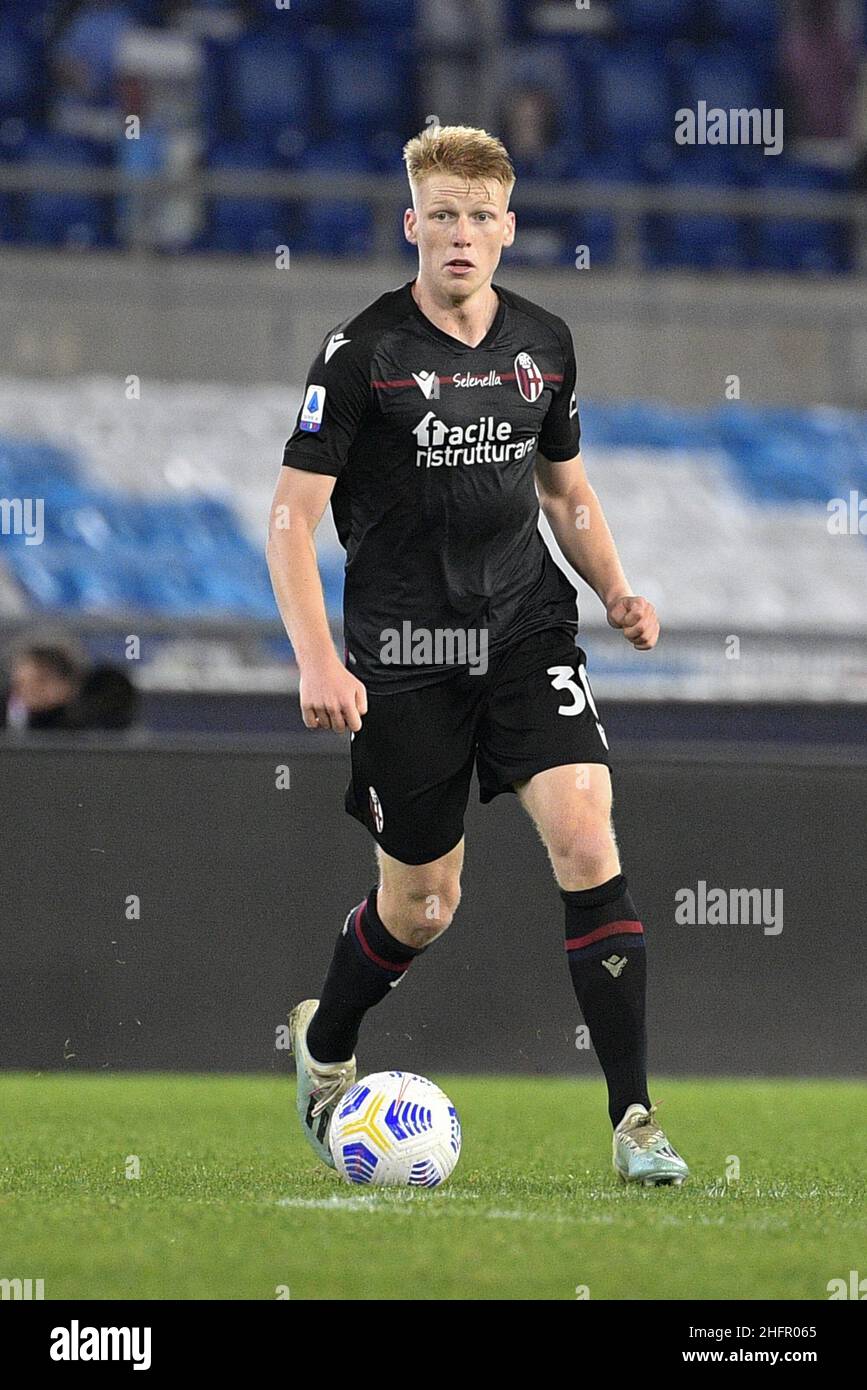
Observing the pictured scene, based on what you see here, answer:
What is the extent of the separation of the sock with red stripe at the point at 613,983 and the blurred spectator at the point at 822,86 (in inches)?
369

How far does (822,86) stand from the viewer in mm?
13266

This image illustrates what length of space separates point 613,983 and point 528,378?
1.30 m

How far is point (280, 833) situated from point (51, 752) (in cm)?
82

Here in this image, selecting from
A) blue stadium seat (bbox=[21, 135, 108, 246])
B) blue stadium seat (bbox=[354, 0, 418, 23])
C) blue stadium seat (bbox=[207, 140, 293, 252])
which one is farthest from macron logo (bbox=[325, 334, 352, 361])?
blue stadium seat (bbox=[354, 0, 418, 23])

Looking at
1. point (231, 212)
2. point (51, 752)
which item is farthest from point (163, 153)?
point (51, 752)

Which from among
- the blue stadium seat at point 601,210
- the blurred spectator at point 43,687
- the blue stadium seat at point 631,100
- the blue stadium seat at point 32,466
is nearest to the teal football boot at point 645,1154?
the blurred spectator at point 43,687

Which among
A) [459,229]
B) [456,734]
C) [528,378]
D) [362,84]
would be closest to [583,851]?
[456,734]

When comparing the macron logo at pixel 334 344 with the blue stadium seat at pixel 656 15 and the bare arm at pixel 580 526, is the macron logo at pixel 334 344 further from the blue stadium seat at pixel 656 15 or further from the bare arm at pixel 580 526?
the blue stadium seat at pixel 656 15

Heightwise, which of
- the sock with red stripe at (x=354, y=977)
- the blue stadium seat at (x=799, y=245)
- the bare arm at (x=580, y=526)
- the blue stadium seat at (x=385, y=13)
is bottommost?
the sock with red stripe at (x=354, y=977)

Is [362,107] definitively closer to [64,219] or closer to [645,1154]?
[64,219]

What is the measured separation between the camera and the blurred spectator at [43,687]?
8812mm

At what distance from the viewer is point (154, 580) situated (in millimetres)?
9977

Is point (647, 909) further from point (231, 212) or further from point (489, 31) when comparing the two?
point (489, 31)

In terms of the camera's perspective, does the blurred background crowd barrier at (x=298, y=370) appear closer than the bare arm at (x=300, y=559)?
No
